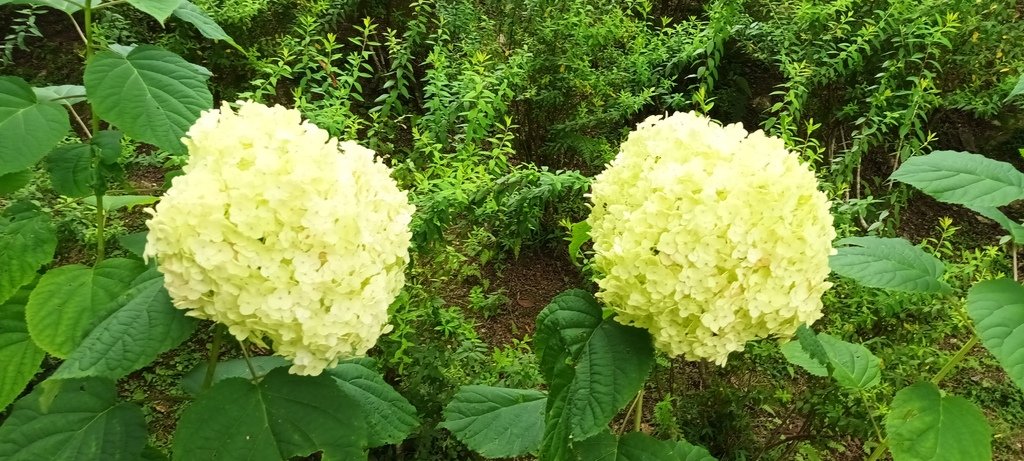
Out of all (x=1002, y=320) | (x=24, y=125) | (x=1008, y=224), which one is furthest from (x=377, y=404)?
(x=1008, y=224)

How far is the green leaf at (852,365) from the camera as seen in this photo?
198 cm

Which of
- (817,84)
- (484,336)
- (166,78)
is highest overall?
(166,78)

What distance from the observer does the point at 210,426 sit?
1195mm

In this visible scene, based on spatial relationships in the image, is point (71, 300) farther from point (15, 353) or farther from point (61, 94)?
point (61, 94)

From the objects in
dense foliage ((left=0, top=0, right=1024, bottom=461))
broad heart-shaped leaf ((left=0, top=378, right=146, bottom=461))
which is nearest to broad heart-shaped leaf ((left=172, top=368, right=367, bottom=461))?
dense foliage ((left=0, top=0, right=1024, bottom=461))

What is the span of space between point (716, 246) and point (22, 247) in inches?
59.4

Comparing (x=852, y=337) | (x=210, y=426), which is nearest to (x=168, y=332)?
(x=210, y=426)

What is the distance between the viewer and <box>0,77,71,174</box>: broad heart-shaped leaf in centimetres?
137

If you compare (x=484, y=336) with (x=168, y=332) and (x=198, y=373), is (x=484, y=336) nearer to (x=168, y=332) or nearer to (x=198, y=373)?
(x=198, y=373)

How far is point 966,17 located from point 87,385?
179 inches

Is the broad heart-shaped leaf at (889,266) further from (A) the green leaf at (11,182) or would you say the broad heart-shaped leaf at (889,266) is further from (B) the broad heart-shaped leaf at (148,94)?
(A) the green leaf at (11,182)

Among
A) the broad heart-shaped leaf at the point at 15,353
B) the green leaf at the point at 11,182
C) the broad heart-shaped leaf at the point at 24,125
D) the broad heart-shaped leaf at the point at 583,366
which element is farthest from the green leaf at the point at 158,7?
the broad heart-shaped leaf at the point at 583,366

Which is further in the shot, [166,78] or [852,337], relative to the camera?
[852,337]

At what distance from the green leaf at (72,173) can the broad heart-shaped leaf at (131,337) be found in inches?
17.8
